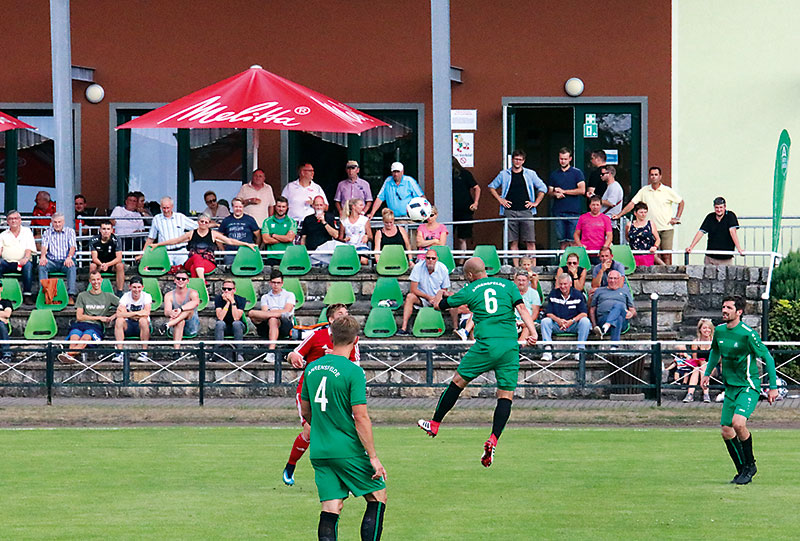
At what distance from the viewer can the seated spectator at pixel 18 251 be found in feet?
66.2

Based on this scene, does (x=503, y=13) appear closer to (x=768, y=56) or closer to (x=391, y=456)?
(x=768, y=56)

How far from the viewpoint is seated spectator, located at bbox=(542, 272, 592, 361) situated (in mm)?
18328

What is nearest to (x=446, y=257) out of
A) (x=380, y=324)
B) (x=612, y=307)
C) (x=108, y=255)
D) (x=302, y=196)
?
(x=380, y=324)

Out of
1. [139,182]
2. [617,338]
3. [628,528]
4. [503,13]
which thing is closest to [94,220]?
[139,182]

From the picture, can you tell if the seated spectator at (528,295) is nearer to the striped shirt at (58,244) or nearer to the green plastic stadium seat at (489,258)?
the green plastic stadium seat at (489,258)

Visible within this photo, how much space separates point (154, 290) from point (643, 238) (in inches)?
303

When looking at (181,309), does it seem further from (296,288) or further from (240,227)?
(240,227)

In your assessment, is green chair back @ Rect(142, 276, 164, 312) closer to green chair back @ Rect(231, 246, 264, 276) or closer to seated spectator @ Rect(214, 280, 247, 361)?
seated spectator @ Rect(214, 280, 247, 361)

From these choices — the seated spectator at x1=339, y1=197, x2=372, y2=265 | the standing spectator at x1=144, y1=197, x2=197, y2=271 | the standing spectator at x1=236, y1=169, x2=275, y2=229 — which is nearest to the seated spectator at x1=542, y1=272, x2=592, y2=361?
the seated spectator at x1=339, y1=197, x2=372, y2=265

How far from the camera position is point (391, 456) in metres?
12.8

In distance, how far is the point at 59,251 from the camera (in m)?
20.1

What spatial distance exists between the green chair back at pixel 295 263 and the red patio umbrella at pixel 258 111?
6.52ft

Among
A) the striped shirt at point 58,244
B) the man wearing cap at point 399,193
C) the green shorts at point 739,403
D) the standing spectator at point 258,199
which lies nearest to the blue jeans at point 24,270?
the striped shirt at point 58,244

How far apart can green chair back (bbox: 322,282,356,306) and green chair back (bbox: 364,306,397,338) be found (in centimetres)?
69
